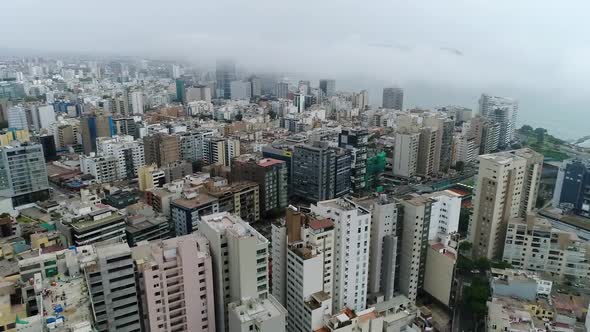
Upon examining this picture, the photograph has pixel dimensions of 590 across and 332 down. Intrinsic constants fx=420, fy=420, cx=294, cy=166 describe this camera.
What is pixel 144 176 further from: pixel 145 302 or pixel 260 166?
pixel 145 302

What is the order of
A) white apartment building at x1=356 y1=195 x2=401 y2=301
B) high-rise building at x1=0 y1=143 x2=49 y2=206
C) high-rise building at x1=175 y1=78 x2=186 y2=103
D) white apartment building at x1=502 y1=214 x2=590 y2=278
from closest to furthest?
1. white apartment building at x1=356 y1=195 x2=401 y2=301
2. white apartment building at x1=502 y1=214 x2=590 y2=278
3. high-rise building at x1=0 y1=143 x2=49 y2=206
4. high-rise building at x1=175 y1=78 x2=186 y2=103

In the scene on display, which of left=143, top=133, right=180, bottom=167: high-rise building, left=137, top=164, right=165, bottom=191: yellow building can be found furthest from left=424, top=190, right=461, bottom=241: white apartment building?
left=143, top=133, right=180, bottom=167: high-rise building

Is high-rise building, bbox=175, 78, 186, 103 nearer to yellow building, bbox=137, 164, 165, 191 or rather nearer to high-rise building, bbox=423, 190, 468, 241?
yellow building, bbox=137, 164, 165, 191

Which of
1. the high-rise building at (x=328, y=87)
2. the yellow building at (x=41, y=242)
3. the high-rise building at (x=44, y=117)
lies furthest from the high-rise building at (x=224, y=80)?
the yellow building at (x=41, y=242)

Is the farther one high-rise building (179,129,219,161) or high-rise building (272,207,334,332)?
high-rise building (179,129,219,161)

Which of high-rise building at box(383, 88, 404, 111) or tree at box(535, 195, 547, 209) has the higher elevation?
high-rise building at box(383, 88, 404, 111)

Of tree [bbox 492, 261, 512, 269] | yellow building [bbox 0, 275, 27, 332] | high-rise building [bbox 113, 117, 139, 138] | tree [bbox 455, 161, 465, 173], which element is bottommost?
tree [bbox 455, 161, 465, 173]

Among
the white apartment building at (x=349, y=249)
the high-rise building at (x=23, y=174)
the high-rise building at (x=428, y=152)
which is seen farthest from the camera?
the high-rise building at (x=428, y=152)

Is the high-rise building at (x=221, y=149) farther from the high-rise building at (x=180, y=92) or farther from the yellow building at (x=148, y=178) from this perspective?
the high-rise building at (x=180, y=92)
